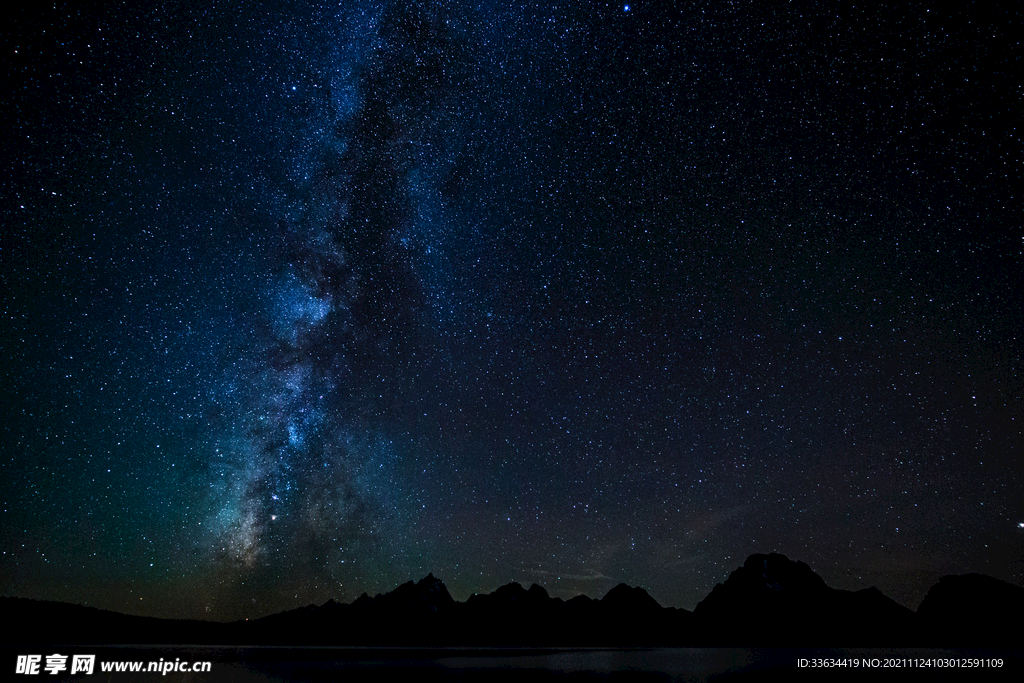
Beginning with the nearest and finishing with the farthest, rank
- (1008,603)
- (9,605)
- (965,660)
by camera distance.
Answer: (965,660) < (9,605) < (1008,603)

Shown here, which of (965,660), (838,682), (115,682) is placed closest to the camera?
(115,682)

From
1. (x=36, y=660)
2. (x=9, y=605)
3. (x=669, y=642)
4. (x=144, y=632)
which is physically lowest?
(x=669, y=642)

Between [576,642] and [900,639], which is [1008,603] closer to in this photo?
[900,639]

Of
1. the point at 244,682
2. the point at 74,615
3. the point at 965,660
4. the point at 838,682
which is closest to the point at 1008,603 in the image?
the point at 965,660

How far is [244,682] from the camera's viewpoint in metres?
38.9

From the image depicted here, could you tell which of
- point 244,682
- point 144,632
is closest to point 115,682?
point 244,682

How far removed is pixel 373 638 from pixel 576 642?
240 feet

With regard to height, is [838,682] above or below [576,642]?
above

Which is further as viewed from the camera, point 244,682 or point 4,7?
point 244,682

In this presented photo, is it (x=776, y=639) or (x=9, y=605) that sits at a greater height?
(x=9, y=605)

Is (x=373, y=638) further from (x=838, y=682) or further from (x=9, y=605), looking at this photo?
(x=838, y=682)

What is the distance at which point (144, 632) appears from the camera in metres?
163

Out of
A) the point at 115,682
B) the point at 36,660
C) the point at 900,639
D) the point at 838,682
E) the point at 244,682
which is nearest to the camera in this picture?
the point at 36,660

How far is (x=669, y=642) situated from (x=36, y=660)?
220561 millimetres
